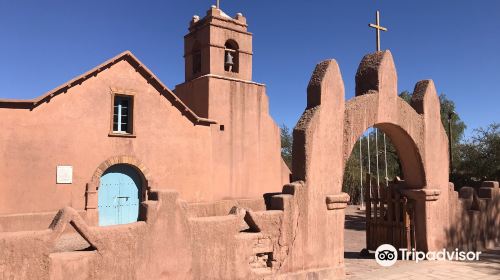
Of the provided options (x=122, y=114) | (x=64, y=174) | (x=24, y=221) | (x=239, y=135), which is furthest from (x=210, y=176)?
(x=24, y=221)

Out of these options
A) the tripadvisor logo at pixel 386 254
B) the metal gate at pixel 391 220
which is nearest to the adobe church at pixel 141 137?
the metal gate at pixel 391 220

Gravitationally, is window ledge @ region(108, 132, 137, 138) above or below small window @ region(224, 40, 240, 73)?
below

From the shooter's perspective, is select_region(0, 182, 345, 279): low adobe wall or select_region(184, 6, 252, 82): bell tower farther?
select_region(184, 6, 252, 82): bell tower

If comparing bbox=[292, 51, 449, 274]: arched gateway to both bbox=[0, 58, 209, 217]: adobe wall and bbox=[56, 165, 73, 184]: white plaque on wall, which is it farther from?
bbox=[56, 165, 73, 184]: white plaque on wall

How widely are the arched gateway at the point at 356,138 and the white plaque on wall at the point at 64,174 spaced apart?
26.2 feet

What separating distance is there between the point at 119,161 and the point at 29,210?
114 inches

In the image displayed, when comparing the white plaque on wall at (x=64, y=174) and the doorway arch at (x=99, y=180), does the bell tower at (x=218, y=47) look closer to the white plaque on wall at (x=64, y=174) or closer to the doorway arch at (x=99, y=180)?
the doorway arch at (x=99, y=180)

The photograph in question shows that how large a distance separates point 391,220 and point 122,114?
9035 millimetres

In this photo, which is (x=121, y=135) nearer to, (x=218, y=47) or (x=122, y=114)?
(x=122, y=114)

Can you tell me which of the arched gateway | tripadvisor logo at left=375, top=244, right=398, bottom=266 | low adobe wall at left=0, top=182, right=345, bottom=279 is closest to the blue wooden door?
low adobe wall at left=0, top=182, right=345, bottom=279

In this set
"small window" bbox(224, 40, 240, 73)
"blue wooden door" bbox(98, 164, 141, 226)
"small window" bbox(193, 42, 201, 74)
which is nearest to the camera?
"blue wooden door" bbox(98, 164, 141, 226)

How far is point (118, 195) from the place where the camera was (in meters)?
13.4

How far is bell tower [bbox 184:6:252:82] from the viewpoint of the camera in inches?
639

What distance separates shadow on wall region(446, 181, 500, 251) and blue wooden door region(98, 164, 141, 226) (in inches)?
368
